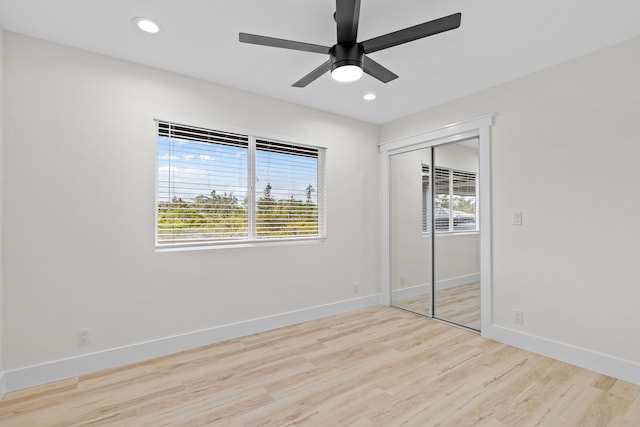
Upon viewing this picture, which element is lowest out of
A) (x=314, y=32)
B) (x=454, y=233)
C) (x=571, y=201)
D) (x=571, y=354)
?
(x=571, y=354)

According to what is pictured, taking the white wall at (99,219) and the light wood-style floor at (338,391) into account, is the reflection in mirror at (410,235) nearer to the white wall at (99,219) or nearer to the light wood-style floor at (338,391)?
the light wood-style floor at (338,391)

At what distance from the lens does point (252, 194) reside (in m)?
3.50

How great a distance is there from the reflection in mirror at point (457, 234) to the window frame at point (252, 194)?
4.58ft

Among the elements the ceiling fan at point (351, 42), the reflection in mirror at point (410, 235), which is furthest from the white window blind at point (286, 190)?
the ceiling fan at point (351, 42)

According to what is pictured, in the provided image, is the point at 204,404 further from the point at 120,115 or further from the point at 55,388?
the point at 120,115

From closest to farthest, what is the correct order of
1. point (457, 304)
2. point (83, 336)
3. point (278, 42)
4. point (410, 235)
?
point (278, 42) < point (83, 336) < point (457, 304) < point (410, 235)

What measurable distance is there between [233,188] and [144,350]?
169 centimetres

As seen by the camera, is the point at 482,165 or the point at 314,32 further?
the point at 482,165

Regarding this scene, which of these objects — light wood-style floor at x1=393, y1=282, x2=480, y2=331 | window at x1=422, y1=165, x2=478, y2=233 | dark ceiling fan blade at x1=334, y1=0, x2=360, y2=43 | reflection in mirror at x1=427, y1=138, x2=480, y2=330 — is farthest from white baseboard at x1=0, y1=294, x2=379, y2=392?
dark ceiling fan blade at x1=334, y1=0, x2=360, y2=43

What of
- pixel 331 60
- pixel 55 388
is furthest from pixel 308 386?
pixel 331 60

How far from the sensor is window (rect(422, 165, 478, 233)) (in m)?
3.54

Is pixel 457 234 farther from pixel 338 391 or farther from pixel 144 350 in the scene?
pixel 144 350

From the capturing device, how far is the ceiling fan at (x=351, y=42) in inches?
Answer: 68.8

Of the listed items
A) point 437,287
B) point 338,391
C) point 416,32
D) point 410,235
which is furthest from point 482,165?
point 338,391
